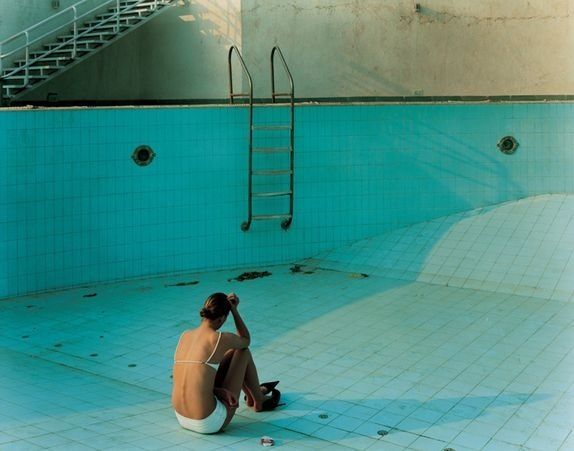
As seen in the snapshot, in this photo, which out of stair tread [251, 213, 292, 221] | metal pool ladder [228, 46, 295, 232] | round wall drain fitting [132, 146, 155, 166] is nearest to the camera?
round wall drain fitting [132, 146, 155, 166]

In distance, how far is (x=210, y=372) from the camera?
16.7 ft

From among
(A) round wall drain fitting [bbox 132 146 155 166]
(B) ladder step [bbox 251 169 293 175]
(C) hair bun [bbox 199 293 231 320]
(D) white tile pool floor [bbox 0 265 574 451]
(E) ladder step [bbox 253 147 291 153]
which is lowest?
(D) white tile pool floor [bbox 0 265 574 451]

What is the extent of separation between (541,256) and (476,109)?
2.39 m

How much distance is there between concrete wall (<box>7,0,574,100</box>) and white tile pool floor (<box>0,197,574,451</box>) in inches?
94.4

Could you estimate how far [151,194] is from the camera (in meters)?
9.59

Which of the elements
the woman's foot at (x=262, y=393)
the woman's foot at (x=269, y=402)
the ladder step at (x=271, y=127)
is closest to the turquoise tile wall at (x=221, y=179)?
the ladder step at (x=271, y=127)

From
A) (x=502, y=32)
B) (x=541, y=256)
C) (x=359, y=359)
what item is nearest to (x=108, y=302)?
(x=359, y=359)

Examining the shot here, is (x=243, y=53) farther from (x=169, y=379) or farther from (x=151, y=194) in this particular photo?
(x=169, y=379)

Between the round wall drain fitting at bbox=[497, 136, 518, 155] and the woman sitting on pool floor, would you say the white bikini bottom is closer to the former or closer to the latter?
the woman sitting on pool floor

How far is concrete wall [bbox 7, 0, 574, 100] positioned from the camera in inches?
431

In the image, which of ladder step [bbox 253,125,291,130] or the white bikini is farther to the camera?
ladder step [bbox 253,125,291,130]

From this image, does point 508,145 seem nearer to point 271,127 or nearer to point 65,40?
point 271,127

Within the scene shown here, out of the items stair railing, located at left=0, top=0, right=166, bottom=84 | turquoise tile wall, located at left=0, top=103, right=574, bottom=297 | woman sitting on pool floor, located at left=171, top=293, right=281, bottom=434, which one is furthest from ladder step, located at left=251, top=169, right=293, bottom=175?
woman sitting on pool floor, located at left=171, top=293, right=281, bottom=434

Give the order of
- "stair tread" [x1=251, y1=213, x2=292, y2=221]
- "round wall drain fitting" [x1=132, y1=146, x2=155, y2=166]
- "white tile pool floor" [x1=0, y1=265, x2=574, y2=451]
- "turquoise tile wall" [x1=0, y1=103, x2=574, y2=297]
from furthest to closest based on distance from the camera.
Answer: "stair tread" [x1=251, y1=213, x2=292, y2=221], "round wall drain fitting" [x1=132, y1=146, x2=155, y2=166], "turquoise tile wall" [x1=0, y1=103, x2=574, y2=297], "white tile pool floor" [x1=0, y1=265, x2=574, y2=451]
